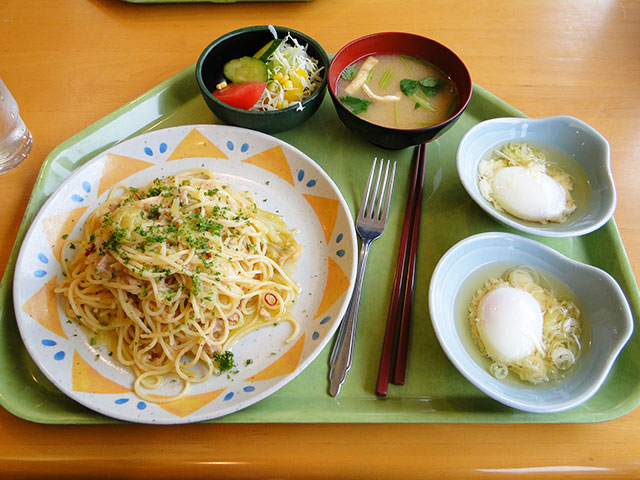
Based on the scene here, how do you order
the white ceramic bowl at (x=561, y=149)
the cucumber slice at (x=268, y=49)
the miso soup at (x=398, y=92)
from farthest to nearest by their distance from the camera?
1. the cucumber slice at (x=268, y=49)
2. the miso soup at (x=398, y=92)
3. the white ceramic bowl at (x=561, y=149)

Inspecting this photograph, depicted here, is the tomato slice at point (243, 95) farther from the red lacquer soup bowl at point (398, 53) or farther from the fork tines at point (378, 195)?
the fork tines at point (378, 195)

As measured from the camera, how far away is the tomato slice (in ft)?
8.00

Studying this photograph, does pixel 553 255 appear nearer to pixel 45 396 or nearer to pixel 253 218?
pixel 253 218

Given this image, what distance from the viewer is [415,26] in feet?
10.6

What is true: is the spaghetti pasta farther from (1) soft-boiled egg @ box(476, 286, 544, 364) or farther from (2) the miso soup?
(2) the miso soup

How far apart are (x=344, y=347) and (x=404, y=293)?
1.25 ft

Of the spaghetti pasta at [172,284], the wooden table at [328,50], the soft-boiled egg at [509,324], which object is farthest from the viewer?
the spaghetti pasta at [172,284]

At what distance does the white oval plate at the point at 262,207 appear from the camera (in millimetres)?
1670

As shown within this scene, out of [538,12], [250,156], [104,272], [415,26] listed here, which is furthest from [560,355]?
[538,12]

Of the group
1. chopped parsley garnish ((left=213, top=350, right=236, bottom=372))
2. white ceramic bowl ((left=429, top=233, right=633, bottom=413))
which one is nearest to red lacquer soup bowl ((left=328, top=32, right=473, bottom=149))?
white ceramic bowl ((left=429, top=233, right=633, bottom=413))

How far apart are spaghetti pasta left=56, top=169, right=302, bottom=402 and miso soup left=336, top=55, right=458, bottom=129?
0.95 metres

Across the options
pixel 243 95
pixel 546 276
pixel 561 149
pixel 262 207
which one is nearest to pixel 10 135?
pixel 243 95

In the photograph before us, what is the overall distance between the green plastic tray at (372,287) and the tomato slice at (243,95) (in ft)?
0.80

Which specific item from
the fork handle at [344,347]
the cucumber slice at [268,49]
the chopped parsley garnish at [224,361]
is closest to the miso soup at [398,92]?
the cucumber slice at [268,49]
